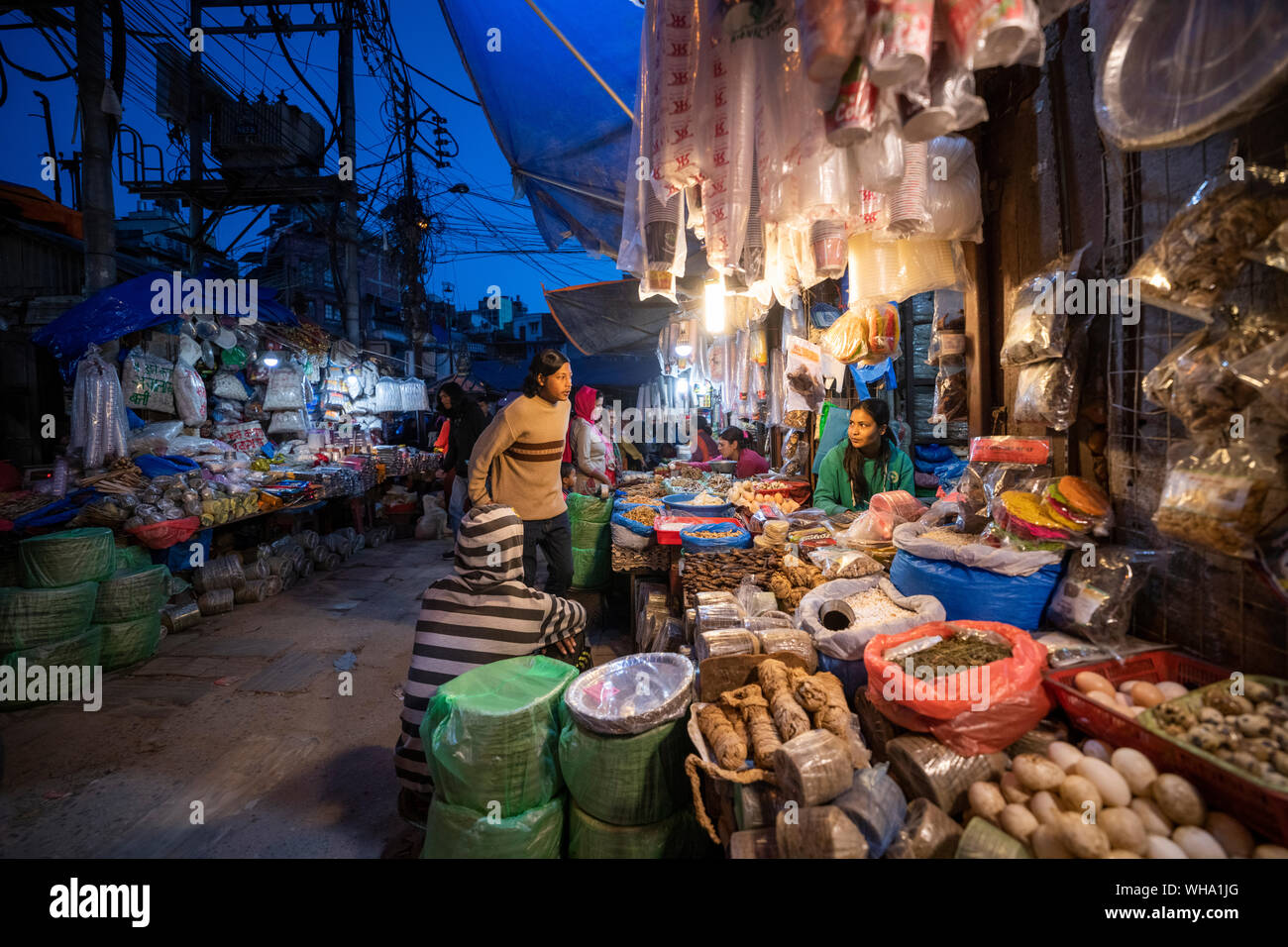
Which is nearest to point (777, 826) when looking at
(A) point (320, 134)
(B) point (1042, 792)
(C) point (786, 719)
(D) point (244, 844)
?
(C) point (786, 719)

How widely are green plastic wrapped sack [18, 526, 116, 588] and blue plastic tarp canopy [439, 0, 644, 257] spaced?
4.67m

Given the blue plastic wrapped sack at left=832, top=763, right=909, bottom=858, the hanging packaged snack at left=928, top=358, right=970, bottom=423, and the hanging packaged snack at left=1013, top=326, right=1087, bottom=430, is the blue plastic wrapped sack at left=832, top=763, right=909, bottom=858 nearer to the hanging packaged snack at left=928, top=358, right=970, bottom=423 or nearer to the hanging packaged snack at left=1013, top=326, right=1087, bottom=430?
the hanging packaged snack at left=1013, top=326, right=1087, bottom=430

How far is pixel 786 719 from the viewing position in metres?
1.91

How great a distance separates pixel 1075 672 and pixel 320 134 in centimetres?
1631

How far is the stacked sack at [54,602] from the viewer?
4.10 m

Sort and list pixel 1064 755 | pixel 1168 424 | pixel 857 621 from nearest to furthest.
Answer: pixel 1064 755 → pixel 1168 424 → pixel 857 621

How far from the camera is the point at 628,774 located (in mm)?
2002

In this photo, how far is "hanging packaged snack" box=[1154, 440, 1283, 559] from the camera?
147cm

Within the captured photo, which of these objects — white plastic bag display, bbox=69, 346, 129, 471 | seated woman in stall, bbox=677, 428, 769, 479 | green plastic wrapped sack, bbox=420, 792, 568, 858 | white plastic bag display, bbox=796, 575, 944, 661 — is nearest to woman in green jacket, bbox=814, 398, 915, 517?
white plastic bag display, bbox=796, 575, 944, 661

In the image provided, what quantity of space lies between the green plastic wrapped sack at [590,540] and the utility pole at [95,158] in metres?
6.02

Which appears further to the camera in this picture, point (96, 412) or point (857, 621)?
point (96, 412)

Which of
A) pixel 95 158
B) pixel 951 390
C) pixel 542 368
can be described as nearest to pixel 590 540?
pixel 542 368

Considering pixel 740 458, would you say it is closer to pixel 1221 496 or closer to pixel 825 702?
pixel 825 702

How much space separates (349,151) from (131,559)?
427 inches
